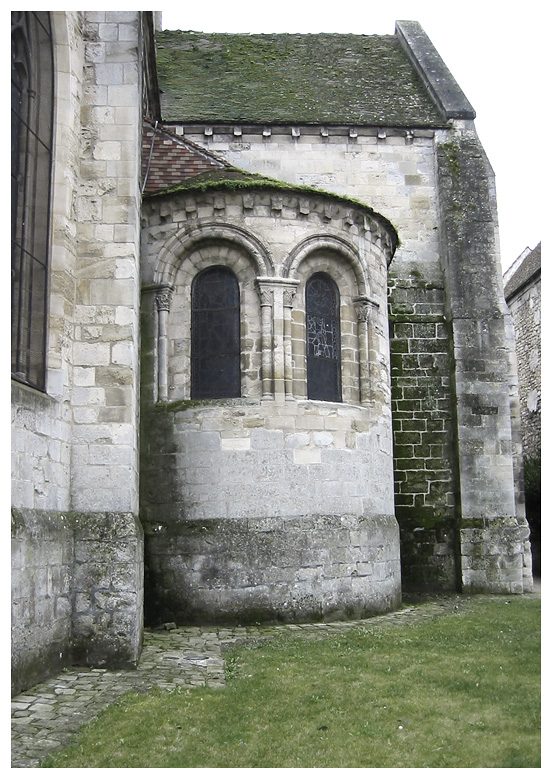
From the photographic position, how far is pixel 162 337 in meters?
10.7

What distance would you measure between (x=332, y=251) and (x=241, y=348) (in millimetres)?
2119

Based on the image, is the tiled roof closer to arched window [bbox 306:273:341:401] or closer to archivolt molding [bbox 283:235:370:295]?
archivolt molding [bbox 283:235:370:295]

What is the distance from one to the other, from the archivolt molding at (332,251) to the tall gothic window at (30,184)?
3858 mm

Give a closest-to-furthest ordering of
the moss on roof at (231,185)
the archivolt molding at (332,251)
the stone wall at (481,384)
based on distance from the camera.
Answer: the moss on roof at (231,185), the archivolt molding at (332,251), the stone wall at (481,384)

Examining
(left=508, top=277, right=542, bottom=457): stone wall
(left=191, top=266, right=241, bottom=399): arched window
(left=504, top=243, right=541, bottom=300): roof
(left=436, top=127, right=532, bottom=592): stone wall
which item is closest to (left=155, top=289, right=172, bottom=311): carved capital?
(left=191, top=266, right=241, bottom=399): arched window

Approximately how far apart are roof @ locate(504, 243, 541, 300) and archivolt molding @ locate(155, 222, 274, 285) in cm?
1216

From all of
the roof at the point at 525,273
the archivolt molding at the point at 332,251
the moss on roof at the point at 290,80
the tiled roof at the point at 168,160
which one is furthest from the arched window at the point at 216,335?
the roof at the point at 525,273

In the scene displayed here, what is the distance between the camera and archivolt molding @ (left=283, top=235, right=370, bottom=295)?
10.9 meters

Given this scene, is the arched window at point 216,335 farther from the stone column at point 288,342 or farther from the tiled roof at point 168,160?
the tiled roof at point 168,160

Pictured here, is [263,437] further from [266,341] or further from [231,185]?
[231,185]

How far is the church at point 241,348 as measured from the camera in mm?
7926

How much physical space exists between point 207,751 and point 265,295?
22.2 ft

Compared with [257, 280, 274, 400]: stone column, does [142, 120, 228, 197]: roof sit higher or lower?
higher

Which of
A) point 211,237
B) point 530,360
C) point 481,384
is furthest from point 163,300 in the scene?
point 530,360
